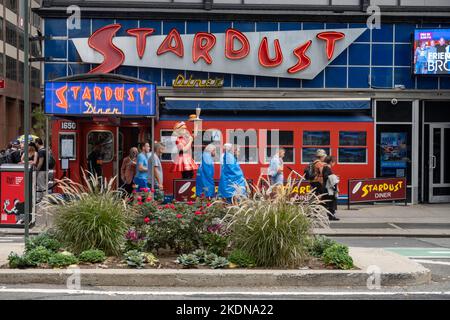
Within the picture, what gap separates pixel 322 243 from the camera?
999cm

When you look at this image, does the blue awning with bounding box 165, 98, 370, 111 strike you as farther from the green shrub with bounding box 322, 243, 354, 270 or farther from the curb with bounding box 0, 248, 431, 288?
the curb with bounding box 0, 248, 431, 288

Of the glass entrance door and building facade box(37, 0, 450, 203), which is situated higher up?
building facade box(37, 0, 450, 203)

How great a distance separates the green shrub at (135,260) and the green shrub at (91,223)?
0.50 meters

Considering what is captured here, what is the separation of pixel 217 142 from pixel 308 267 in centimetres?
1238

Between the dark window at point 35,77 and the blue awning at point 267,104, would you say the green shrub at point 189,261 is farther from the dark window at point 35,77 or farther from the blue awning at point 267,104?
the dark window at point 35,77

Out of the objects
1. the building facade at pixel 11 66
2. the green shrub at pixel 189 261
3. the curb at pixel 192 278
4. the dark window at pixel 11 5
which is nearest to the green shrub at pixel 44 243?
the curb at pixel 192 278

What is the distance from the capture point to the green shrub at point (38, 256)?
9.00 m

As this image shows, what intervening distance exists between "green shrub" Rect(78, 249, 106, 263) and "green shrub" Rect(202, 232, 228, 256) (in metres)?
1.42

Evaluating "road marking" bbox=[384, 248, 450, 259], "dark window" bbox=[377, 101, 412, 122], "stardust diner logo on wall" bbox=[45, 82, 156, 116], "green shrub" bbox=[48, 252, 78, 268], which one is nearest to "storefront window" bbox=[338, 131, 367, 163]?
"dark window" bbox=[377, 101, 412, 122]

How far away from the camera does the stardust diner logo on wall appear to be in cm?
1669

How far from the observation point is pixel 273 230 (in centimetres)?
902

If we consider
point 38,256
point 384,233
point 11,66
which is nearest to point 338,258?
point 38,256
